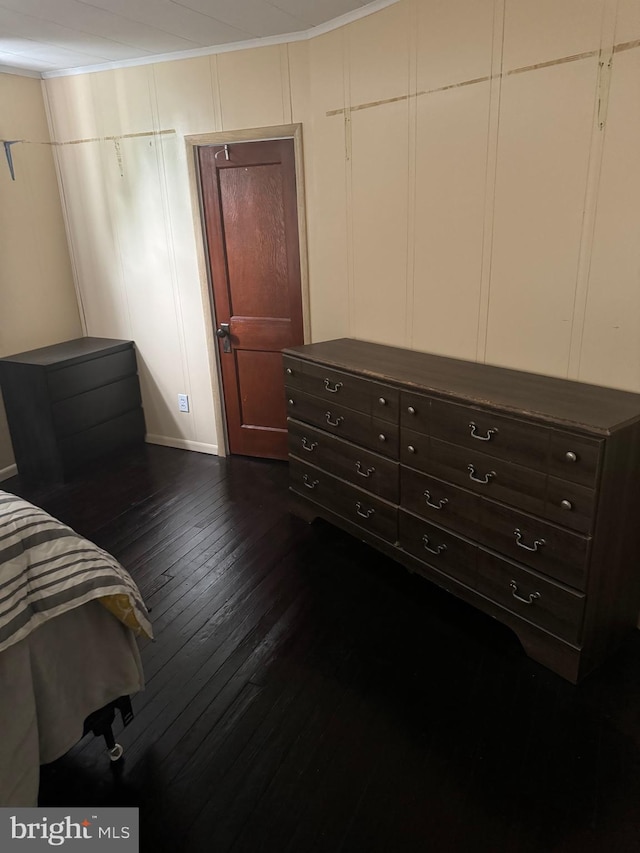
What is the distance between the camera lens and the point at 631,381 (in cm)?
219

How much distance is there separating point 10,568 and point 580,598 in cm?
176

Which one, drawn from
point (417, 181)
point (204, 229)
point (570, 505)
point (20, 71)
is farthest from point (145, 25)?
point (570, 505)

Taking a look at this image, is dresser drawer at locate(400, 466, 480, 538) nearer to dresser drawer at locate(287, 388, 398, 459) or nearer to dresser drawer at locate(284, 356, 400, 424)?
dresser drawer at locate(287, 388, 398, 459)

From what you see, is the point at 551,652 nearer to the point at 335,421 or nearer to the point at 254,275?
the point at 335,421

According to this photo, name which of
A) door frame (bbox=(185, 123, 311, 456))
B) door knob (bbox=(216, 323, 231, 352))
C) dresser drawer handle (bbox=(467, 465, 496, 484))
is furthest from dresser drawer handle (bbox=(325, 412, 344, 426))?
door knob (bbox=(216, 323, 231, 352))

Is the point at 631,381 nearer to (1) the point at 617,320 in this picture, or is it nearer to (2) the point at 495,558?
(1) the point at 617,320

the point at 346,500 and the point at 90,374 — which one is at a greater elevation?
the point at 90,374

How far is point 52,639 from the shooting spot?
1.63 m

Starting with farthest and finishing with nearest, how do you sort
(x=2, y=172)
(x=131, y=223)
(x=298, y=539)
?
(x=131, y=223), (x=2, y=172), (x=298, y=539)

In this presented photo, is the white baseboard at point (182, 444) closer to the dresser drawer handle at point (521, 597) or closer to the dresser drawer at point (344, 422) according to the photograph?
the dresser drawer at point (344, 422)

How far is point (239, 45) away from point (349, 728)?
136 inches

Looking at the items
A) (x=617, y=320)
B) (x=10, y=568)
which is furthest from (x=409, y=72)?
(x=10, y=568)

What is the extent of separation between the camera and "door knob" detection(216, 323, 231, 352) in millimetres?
3959

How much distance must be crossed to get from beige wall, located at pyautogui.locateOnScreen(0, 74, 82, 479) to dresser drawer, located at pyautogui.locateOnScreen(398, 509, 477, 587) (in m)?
2.87
